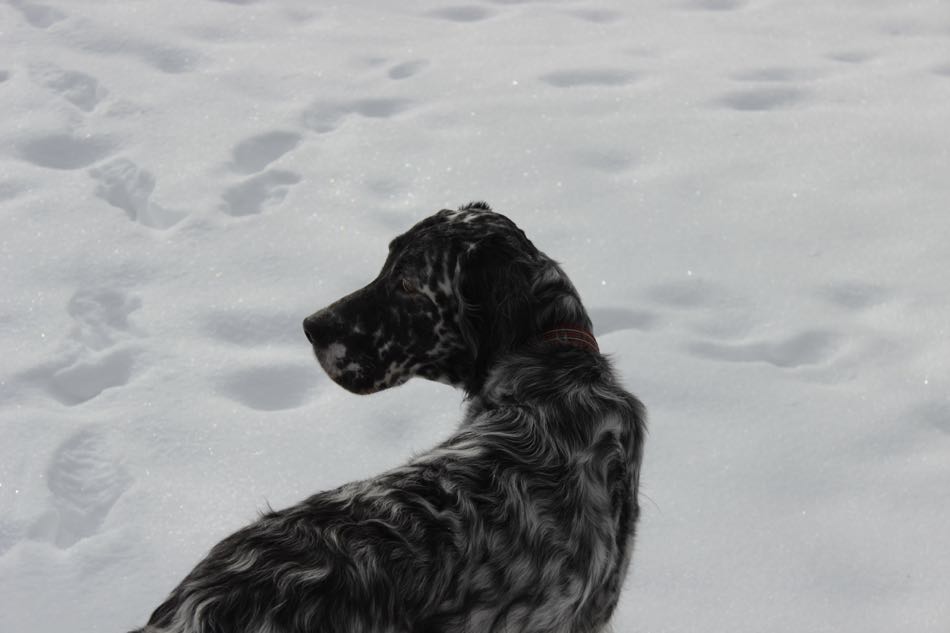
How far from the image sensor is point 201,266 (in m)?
5.64

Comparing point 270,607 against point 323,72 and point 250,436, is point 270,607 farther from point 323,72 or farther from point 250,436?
point 323,72

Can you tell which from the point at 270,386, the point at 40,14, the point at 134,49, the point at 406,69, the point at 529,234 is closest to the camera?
the point at 270,386

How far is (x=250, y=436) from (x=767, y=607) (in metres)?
2.16

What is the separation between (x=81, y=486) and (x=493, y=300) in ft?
6.91

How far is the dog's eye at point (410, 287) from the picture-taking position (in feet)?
10.4

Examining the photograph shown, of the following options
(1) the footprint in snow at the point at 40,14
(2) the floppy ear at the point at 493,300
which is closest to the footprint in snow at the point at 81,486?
(2) the floppy ear at the point at 493,300

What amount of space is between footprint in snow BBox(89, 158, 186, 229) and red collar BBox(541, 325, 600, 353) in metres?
3.54

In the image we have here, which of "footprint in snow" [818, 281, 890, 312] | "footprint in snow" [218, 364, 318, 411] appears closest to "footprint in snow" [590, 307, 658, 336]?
"footprint in snow" [818, 281, 890, 312]

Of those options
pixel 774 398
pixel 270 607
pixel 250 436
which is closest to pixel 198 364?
pixel 250 436

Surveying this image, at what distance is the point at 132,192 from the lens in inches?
247

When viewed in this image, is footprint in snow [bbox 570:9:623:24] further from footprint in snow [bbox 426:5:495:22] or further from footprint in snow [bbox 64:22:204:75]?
footprint in snow [bbox 64:22:204:75]

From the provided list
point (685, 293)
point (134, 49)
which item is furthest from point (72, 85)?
point (685, 293)

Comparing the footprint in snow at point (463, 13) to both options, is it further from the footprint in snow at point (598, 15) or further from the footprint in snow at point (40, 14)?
the footprint in snow at point (40, 14)

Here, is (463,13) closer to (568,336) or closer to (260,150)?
(260,150)
